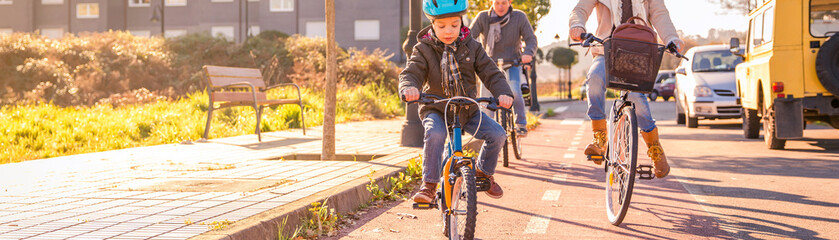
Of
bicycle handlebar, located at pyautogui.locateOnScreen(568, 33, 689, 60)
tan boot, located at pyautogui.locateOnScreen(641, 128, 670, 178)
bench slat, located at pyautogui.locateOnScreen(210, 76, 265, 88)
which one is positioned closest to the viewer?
bicycle handlebar, located at pyautogui.locateOnScreen(568, 33, 689, 60)

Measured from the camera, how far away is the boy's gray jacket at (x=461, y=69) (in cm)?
483

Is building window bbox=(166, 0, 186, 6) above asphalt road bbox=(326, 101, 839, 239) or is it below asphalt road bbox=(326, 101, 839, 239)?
above

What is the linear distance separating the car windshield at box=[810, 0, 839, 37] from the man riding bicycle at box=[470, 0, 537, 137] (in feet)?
12.6

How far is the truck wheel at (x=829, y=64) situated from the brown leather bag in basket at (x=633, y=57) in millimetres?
5812

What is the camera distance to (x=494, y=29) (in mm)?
9391

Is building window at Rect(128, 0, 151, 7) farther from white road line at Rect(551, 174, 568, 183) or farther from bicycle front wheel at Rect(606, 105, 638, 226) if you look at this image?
bicycle front wheel at Rect(606, 105, 638, 226)

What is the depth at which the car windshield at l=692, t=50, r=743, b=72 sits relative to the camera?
1714 centimetres

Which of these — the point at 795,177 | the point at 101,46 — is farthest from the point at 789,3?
the point at 101,46

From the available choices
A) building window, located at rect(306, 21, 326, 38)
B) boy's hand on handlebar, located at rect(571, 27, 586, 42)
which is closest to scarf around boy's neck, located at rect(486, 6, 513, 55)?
boy's hand on handlebar, located at rect(571, 27, 586, 42)

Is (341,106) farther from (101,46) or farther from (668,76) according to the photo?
(668,76)

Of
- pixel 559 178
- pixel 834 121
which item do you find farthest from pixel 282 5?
pixel 559 178

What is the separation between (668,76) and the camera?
162 ft

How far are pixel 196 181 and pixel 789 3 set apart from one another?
774 cm

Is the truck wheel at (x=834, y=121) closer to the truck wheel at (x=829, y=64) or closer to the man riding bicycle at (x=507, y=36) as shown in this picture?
the truck wheel at (x=829, y=64)
